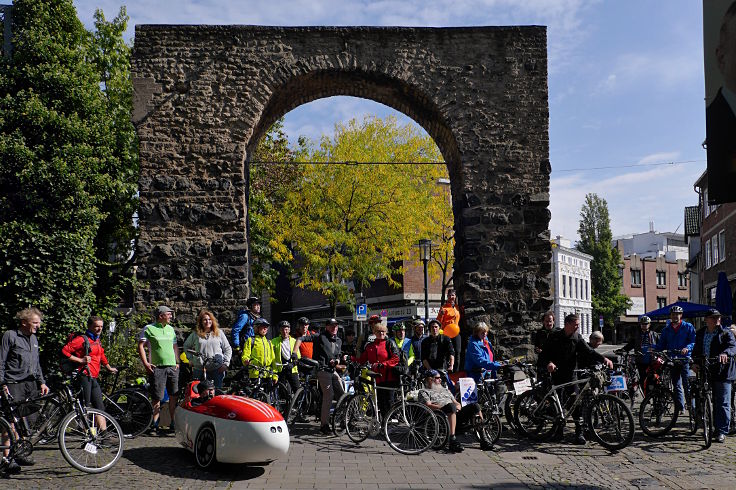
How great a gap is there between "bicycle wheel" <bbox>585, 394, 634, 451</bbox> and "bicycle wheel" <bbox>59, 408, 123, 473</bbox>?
18.6 feet

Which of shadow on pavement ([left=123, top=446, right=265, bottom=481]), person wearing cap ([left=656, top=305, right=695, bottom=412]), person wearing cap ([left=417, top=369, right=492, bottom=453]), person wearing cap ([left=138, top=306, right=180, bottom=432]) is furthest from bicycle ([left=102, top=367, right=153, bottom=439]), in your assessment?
person wearing cap ([left=656, top=305, right=695, bottom=412])

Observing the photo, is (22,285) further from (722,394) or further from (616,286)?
(616,286)

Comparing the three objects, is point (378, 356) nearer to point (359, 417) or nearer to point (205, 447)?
point (359, 417)

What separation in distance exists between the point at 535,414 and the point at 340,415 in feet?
8.76

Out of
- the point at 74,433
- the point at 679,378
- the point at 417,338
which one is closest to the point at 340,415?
the point at 417,338

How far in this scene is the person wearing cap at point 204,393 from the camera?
8703 millimetres

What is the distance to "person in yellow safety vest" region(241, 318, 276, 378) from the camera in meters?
11.1

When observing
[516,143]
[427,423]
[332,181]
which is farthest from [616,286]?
[427,423]

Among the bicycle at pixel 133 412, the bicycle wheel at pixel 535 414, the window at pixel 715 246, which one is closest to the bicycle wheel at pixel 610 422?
the bicycle wheel at pixel 535 414

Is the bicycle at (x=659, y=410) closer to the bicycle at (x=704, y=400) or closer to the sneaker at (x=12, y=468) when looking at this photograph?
the bicycle at (x=704, y=400)

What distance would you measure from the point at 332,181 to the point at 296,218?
2.04 meters

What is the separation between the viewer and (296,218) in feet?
92.1

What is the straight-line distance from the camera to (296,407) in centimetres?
1155

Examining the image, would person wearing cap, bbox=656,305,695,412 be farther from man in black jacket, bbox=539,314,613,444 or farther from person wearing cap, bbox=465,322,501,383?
person wearing cap, bbox=465,322,501,383
